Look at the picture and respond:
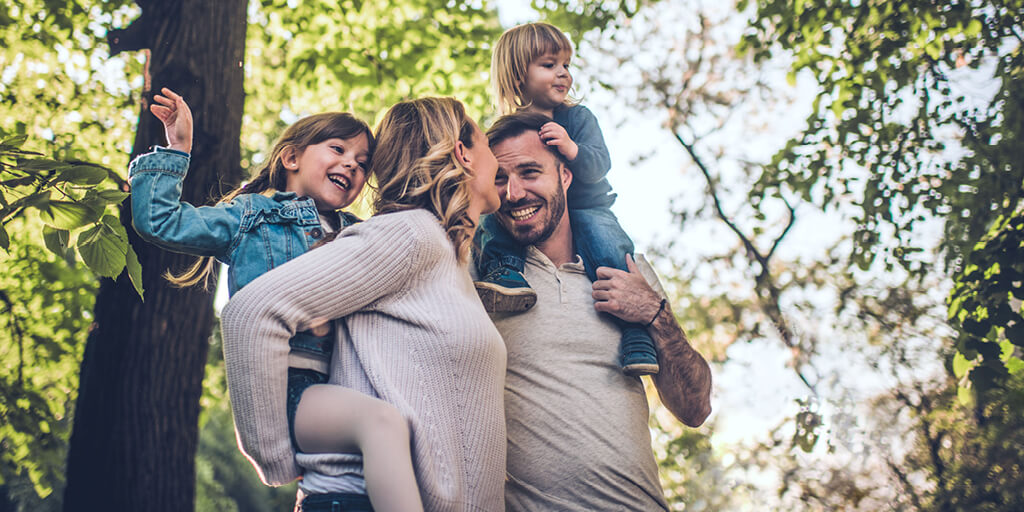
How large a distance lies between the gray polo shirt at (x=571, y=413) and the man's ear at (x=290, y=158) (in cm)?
91

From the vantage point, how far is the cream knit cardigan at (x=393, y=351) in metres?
1.88

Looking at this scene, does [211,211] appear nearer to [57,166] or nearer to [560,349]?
[57,166]

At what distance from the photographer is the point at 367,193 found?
2.87m

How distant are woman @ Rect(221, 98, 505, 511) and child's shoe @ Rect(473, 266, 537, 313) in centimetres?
47

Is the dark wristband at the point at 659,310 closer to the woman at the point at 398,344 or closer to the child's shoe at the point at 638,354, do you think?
the child's shoe at the point at 638,354

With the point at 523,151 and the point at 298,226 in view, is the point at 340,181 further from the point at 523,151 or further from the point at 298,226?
the point at 523,151

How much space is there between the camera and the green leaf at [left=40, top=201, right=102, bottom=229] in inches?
97.1

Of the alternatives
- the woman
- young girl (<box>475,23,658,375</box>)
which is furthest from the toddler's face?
the woman

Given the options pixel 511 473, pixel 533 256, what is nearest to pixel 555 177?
pixel 533 256

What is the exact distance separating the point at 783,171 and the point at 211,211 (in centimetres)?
519

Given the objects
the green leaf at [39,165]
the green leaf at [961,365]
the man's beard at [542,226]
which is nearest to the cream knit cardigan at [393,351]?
the man's beard at [542,226]

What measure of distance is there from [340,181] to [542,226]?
2.78 ft

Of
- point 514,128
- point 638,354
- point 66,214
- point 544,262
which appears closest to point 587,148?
point 514,128

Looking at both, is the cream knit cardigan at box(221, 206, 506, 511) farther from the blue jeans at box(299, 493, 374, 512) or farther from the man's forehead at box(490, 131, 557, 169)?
the man's forehead at box(490, 131, 557, 169)
